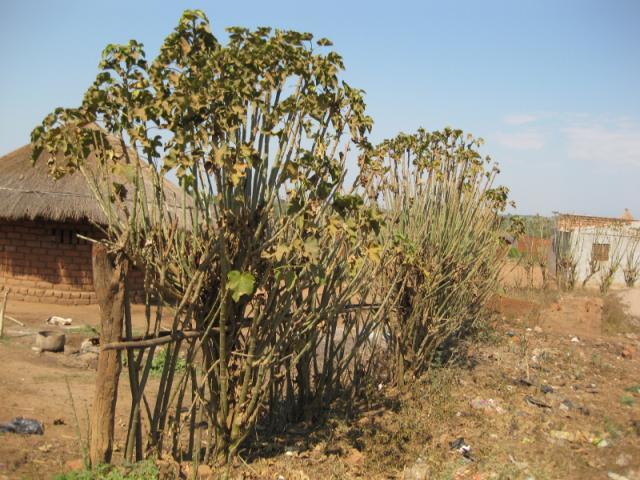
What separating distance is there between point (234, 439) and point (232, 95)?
1979 mm

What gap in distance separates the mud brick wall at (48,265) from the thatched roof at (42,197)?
0.43m

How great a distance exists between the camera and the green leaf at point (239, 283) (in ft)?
10.3

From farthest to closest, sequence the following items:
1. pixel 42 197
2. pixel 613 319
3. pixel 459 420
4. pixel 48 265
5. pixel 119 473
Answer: pixel 48 265, pixel 42 197, pixel 613 319, pixel 459 420, pixel 119 473

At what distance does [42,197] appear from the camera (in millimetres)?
11320

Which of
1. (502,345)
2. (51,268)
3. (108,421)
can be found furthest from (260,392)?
(51,268)

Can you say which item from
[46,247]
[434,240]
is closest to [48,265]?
[46,247]

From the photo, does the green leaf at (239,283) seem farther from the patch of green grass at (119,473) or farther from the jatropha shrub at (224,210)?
the patch of green grass at (119,473)

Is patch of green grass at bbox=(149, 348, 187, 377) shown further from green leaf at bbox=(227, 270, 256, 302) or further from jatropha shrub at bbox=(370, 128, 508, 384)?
green leaf at bbox=(227, 270, 256, 302)

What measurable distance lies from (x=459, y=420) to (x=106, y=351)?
314 cm

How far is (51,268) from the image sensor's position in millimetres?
11562

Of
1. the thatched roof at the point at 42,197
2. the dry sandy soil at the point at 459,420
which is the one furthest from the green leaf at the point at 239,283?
the thatched roof at the point at 42,197

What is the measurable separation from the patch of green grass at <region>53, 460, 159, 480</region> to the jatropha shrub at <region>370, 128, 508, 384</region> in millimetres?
2801

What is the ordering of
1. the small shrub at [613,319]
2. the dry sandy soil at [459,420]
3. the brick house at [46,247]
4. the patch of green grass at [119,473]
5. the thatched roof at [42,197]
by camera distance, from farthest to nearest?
1. the brick house at [46,247]
2. the thatched roof at [42,197]
3. the small shrub at [613,319]
4. the dry sandy soil at [459,420]
5. the patch of green grass at [119,473]

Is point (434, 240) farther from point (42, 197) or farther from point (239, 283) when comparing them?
point (42, 197)
